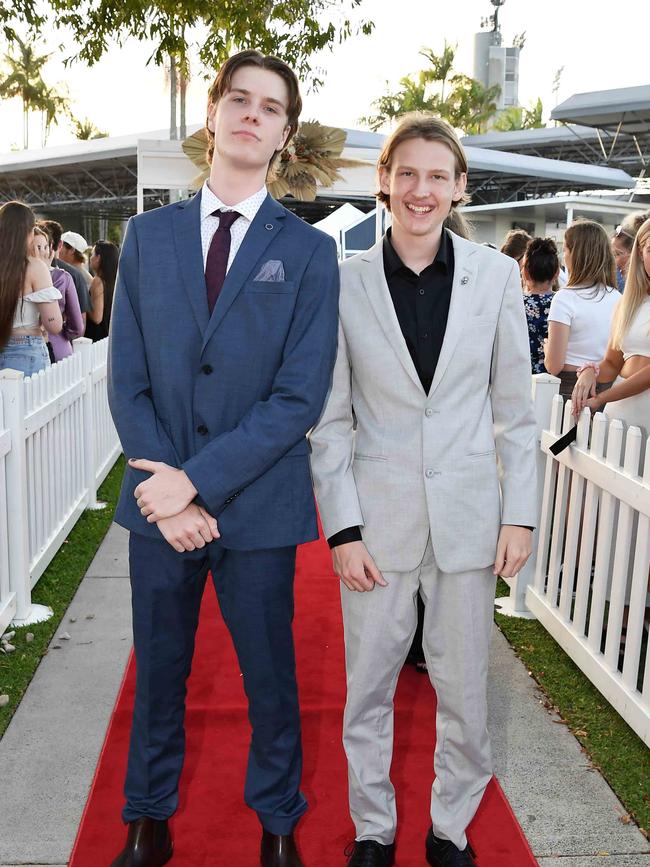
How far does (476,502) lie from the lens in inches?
97.7

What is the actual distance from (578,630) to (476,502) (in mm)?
1933

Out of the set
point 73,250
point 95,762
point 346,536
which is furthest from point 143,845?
point 73,250

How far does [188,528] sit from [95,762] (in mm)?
1452

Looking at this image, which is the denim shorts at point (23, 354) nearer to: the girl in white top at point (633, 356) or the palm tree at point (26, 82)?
the girl in white top at point (633, 356)

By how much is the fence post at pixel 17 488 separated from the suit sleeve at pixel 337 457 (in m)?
2.36

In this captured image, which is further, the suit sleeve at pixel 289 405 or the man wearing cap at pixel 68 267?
the man wearing cap at pixel 68 267

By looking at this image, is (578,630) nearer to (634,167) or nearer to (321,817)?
(321,817)

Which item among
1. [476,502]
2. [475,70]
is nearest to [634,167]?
[476,502]

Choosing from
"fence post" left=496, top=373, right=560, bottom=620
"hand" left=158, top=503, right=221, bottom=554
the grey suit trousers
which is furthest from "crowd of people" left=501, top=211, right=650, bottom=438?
"hand" left=158, top=503, right=221, bottom=554

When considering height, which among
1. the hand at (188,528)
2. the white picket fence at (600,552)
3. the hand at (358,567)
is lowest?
the white picket fence at (600,552)

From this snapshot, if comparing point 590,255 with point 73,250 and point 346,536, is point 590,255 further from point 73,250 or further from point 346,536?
point 73,250

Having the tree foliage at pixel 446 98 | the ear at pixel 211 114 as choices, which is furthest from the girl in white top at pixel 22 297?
the tree foliage at pixel 446 98

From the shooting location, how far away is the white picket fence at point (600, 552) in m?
3.48

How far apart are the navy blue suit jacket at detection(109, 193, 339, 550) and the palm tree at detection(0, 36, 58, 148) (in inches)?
2567
